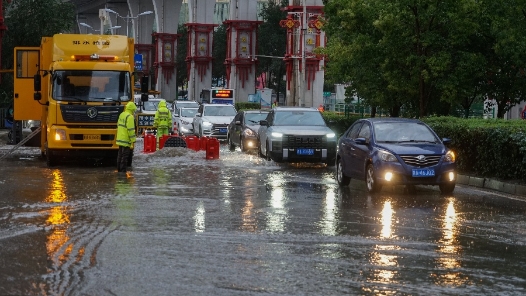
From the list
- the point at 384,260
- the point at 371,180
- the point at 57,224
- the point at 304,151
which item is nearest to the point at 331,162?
the point at 304,151

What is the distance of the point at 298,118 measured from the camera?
29156 millimetres

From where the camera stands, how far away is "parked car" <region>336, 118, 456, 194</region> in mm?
18594

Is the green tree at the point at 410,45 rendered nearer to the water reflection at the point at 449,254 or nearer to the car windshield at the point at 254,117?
the car windshield at the point at 254,117

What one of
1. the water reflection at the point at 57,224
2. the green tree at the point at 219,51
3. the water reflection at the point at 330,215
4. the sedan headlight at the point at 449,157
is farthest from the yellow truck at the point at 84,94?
the green tree at the point at 219,51

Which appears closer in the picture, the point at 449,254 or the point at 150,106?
the point at 449,254

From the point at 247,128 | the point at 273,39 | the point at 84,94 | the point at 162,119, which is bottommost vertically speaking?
the point at 247,128

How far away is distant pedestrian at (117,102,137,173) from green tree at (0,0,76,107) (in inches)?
1163

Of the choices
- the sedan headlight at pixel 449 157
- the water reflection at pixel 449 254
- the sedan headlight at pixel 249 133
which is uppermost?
the sedan headlight at pixel 449 157

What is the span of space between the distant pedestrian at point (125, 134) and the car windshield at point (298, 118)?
6.34 m

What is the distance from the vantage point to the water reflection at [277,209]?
1320cm

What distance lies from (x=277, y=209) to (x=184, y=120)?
3438cm

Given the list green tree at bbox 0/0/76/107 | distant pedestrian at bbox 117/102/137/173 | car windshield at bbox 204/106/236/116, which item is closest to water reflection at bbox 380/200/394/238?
distant pedestrian at bbox 117/102/137/173

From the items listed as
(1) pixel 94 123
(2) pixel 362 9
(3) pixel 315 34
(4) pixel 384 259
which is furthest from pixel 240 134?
(3) pixel 315 34

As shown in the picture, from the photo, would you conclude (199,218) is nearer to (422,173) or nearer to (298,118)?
(422,173)
